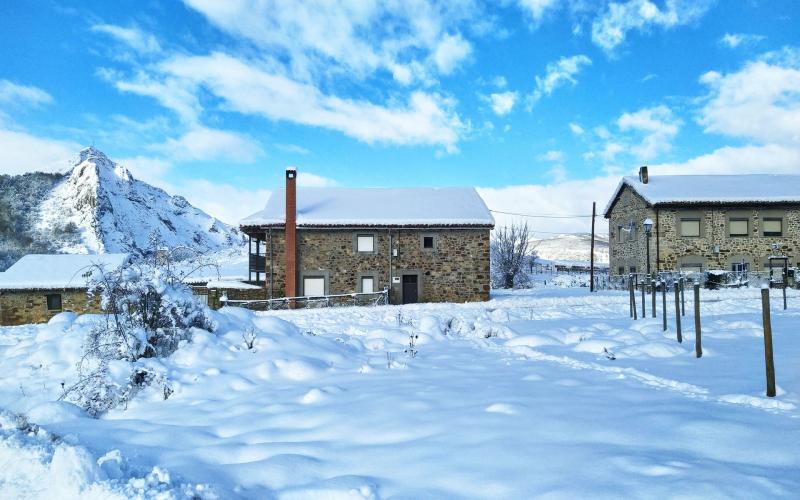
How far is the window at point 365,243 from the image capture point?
877 inches

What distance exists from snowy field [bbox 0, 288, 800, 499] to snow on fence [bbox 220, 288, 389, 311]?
13.4 metres

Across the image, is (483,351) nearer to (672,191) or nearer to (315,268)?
(315,268)

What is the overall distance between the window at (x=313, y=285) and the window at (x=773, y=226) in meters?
23.7

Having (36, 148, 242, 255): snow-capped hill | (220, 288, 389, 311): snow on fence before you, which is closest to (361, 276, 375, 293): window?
(220, 288, 389, 311): snow on fence

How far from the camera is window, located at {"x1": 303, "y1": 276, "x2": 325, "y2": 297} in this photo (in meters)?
21.9

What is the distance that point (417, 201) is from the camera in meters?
24.9

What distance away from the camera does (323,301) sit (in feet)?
69.8

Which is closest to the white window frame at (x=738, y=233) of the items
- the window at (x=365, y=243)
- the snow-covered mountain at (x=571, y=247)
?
the window at (x=365, y=243)

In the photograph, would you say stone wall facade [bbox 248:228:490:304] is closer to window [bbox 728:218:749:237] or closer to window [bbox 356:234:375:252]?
window [bbox 356:234:375:252]

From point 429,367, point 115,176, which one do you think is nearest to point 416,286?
point 429,367

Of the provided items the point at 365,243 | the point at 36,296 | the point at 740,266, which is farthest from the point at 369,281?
the point at 740,266

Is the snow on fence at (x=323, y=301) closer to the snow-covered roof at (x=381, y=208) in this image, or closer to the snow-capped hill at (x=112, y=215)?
the snow-covered roof at (x=381, y=208)

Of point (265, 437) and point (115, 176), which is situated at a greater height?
point (115, 176)

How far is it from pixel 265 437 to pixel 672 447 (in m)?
2.90
